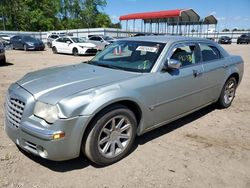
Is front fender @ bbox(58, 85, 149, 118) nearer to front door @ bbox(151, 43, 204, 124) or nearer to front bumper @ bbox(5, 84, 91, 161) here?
front bumper @ bbox(5, 84, 91, 161)

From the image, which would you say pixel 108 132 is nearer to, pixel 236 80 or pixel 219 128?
pixel 219 128

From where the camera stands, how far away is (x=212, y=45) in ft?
18.9

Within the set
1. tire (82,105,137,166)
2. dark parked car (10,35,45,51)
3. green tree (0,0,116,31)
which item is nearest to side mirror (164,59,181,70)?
tire (82,105,137,166)

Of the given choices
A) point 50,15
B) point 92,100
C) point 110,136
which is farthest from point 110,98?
point 50,15

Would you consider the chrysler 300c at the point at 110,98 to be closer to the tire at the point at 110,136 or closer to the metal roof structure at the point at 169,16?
the tire at the point at 110,136

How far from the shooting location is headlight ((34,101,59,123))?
126 inches

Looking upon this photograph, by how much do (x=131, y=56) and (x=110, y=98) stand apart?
139 centimetres

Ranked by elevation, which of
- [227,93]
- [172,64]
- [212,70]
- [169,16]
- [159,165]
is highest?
[169,16]

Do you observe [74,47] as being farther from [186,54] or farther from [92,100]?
[92,100]

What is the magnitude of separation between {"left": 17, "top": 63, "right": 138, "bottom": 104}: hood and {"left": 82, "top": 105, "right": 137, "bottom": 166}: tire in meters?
0.42

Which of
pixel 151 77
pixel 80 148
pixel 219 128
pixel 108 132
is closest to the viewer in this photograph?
pixel 80 148

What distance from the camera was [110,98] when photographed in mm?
3473

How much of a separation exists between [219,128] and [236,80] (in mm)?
1838

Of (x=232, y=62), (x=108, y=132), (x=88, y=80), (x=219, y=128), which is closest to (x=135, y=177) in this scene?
(x=108, y=132)
